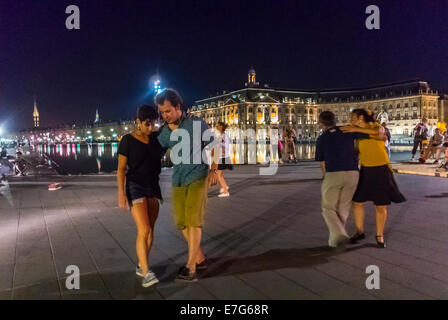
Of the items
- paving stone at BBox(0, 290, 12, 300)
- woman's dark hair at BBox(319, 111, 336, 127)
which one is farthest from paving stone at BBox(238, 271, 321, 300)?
paving stone at BBox(0, 290, 12, 300)

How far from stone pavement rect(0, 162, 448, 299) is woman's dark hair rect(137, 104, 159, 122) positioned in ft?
5.83

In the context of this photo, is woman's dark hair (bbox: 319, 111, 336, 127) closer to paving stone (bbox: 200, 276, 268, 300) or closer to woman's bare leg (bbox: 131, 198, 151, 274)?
paving stone (bbox: 200, 276, 268, 300)

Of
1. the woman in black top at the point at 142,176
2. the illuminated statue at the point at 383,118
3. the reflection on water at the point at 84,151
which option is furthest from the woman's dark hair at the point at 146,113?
the reflection on water at the point at 84,151

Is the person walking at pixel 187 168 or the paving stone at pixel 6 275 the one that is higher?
the person walking at pixel 187 168

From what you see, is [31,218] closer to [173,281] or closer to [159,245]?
[159,245]

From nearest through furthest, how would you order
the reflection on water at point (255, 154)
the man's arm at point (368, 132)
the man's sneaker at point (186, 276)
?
the man's sneaker at point (186, 276)
the man's arm at point (368, 132)
the reflection on water at point (255, 154)

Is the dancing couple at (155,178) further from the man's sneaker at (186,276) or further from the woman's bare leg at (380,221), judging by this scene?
the woman's bare leg at (380,221)

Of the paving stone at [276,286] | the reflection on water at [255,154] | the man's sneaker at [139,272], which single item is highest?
the reflection on water at [255,154]

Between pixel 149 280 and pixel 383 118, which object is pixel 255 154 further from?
pixel 383 118

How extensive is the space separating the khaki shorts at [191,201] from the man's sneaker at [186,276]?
19.5 inches

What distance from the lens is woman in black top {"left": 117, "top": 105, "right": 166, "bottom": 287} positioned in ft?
13.0

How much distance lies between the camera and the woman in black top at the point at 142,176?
3959mm

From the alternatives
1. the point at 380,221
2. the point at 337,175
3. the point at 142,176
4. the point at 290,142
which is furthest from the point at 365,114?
the point at 290,142

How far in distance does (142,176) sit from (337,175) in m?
2.63
